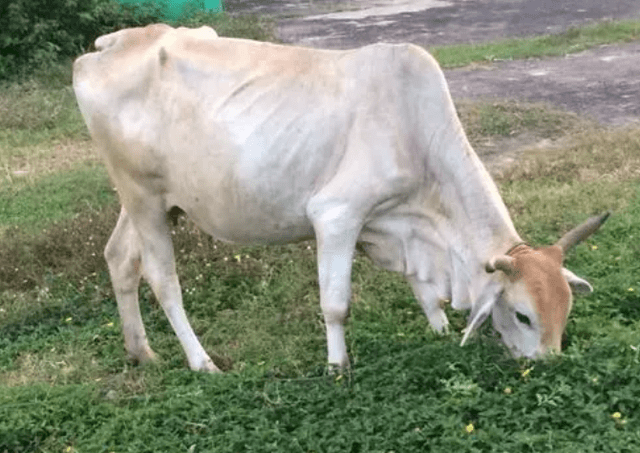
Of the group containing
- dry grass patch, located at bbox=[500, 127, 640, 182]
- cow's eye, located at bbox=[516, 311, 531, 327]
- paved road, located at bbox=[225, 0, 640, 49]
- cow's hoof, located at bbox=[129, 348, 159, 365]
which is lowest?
paved road, located at bbox=[225, 0, 640, 49]

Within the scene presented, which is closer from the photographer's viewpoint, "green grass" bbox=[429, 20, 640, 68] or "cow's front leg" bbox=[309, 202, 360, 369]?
"cow's front leg" bbox=[309, 202, 360, 369]

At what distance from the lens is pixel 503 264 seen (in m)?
4.08

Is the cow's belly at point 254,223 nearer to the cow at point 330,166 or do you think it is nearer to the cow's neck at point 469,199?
the cow at point 330,166

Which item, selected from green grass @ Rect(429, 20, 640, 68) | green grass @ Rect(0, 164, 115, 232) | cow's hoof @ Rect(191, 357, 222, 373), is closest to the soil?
green grass @ Rect(429, 20, 640, 68)

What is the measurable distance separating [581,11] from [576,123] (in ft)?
20.9

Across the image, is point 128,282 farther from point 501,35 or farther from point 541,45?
point 501,35

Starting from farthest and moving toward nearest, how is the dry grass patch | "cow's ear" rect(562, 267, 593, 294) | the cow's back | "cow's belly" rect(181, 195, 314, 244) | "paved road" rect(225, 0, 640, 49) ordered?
1. "paved road" rect(225, 0, 640, 49)
2. the dry grass patch
3. "cow's belly" rect(181, 195, 314, 244)
4. the cow's back
5. "cow's ear" rect(562, 267, 593, 294)

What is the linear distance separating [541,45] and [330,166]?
8625mm

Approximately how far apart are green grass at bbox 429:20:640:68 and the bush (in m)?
4.47

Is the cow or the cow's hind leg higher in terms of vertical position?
the cow

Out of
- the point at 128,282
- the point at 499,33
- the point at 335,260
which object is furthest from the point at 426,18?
the point at 335,260

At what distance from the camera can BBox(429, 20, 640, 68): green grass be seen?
476 inches

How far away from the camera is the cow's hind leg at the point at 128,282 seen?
5.24 meters

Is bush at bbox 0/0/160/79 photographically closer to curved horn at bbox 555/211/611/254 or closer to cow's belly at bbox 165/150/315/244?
cow's belly at bbox 165/150/315/244
